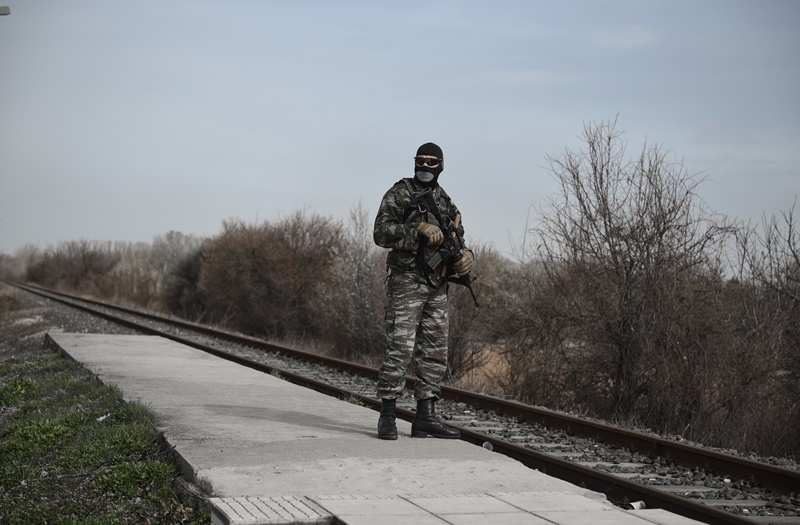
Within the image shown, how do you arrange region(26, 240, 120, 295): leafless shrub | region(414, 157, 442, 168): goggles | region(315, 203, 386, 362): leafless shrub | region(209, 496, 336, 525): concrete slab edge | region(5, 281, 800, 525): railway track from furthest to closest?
region(26, 240, 120, 295): leafless shrub < region(315, 203, 386, 362): leafless shrub < region(414, 157, 442, 168): goggles < region(5, 281, 800, 525): railway track < region(209, 496, 336, 525): concrete slab edge

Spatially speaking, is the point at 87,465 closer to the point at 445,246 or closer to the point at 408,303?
the point at 408,303

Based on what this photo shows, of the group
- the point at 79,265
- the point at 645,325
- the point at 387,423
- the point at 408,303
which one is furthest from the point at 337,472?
the point at 79,265

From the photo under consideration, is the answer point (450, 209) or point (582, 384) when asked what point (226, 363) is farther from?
point (450, 209)

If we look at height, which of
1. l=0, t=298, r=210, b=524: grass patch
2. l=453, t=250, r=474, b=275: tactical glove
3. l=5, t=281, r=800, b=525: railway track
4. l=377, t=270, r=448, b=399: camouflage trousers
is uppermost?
l=453, t=250, r=474, b=275: tactical glove

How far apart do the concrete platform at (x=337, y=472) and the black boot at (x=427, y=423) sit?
0.34 ft

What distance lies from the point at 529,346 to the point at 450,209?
746 centimetres

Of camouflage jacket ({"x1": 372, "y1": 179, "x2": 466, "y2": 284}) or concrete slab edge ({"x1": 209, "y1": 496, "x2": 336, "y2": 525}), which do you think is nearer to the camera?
concrete slab edge ({"x1": 209, "y1": 496, "x2": 336, "y2": 525})

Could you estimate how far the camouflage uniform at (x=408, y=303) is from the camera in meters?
7.43

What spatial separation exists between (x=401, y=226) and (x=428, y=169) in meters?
0.52

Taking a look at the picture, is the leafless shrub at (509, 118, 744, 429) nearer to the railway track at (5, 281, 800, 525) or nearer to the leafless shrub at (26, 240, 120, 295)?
the railway track at (5, 281, 800, 525)

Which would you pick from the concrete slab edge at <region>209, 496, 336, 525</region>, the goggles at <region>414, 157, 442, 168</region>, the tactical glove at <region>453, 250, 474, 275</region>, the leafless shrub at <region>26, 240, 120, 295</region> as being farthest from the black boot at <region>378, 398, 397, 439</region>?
the leafless shrub at <region>26, 240, 120, 295</region>

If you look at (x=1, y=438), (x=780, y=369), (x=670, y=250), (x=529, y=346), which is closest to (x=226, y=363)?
(x=529, y=346)

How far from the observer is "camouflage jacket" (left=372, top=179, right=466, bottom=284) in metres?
7.42

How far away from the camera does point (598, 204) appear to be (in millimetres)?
14344
